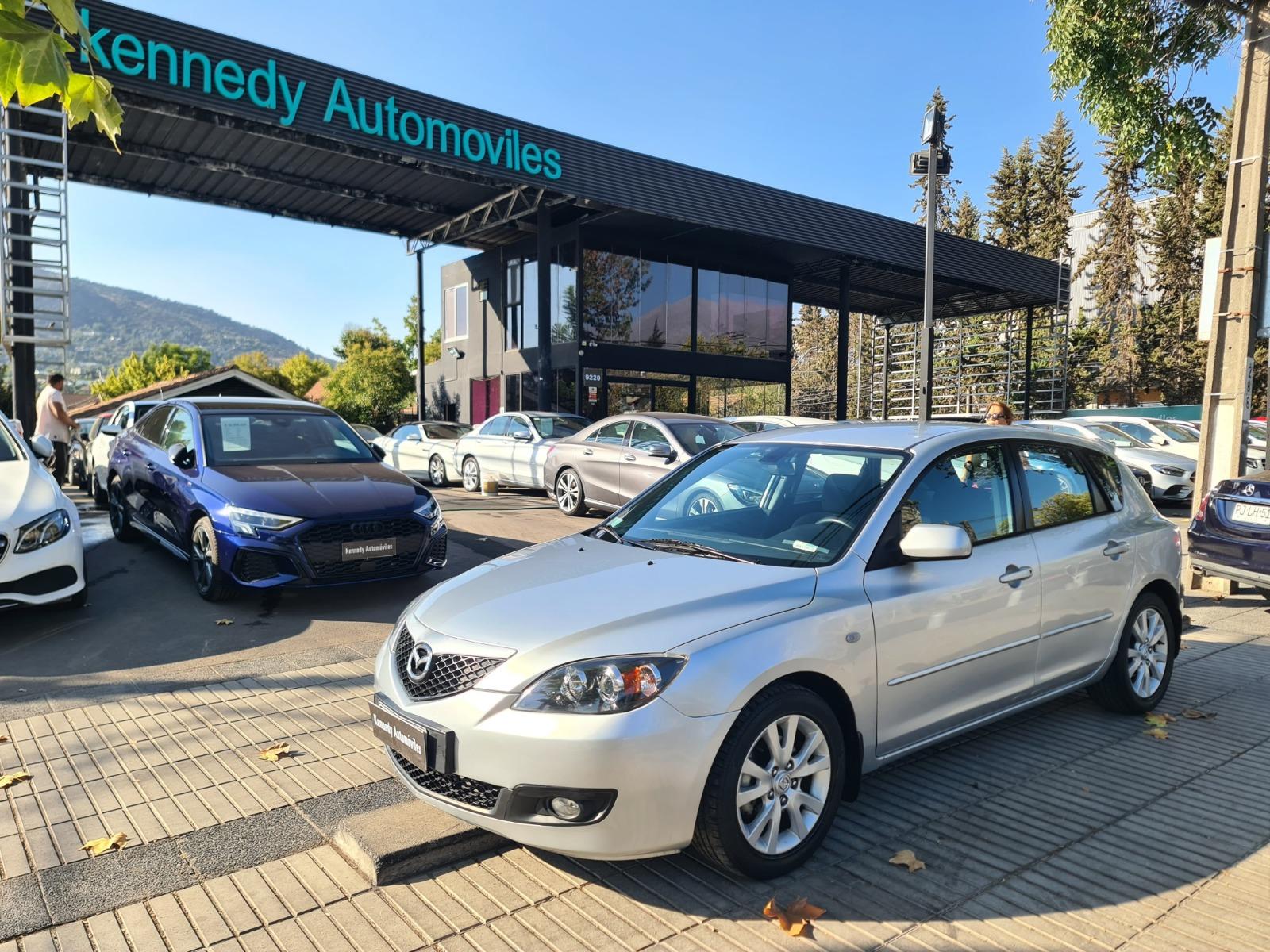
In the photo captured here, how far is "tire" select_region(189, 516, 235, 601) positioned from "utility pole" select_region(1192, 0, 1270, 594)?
8.66 m

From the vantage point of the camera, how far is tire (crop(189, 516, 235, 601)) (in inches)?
264

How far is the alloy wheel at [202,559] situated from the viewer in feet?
22.4

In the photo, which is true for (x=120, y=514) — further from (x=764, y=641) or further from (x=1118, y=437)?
(x=1118, y=437)

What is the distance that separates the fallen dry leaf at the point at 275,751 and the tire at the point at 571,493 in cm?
838

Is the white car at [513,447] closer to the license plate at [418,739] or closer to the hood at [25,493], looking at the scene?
the hood at [25,493]

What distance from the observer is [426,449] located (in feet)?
58.2

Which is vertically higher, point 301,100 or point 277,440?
point 301,100

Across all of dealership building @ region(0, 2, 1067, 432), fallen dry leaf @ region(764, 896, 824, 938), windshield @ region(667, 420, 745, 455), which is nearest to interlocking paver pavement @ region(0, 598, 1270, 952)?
fallen dry leaf @ region(764, 896, 824, 938)

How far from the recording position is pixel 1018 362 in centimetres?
3778

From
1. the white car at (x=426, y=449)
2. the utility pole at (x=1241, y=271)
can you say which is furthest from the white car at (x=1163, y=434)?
the white car at (x=426, y=449)

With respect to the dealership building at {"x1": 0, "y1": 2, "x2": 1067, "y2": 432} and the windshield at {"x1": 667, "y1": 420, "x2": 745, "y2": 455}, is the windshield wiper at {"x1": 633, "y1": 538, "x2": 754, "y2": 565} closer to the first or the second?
the windshield at {"x1": 667, "y1": 420, "x2": 745, "y2": 455}

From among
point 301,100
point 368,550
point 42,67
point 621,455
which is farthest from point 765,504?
point 301,100

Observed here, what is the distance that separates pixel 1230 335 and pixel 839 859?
7.61m

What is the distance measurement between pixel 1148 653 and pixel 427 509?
5.23 metres
